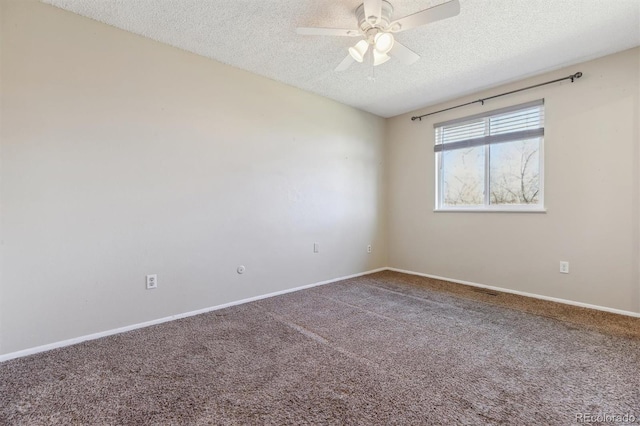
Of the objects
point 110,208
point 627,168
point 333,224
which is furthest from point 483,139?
point 110,208

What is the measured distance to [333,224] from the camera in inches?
155

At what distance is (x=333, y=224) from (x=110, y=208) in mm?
2492

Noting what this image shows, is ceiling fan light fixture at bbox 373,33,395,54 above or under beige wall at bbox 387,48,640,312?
above

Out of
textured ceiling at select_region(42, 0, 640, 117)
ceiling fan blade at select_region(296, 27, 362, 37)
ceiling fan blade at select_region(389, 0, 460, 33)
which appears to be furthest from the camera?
textured ceiling at select_region(42, 0, 640, 117)

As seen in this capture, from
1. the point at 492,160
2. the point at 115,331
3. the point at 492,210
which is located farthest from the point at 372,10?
the point at 115,331

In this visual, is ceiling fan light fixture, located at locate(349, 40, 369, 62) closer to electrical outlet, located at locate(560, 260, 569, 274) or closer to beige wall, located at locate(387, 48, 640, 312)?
beige wall, located at locate(387, 48, 640, 312)

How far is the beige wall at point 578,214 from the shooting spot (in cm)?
268

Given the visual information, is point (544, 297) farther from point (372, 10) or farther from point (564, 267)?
point (372, 10)

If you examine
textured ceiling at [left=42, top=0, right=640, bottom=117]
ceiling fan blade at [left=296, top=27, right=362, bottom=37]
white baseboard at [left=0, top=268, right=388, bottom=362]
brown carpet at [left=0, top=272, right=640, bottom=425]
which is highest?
textured ceiling at [left=42, top=0, right=640, bottom=117]

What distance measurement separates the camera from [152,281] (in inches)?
98.3

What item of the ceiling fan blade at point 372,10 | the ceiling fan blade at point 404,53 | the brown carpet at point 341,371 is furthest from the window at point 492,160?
the ceiling fan blade at point 372,10

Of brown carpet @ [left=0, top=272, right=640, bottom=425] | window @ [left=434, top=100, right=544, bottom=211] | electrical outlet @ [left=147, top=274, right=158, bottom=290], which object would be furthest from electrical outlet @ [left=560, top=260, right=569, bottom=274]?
electrical outlet @ [left=147, top=274, right=158, bottom=290]

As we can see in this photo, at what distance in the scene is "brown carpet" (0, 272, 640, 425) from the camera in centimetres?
141

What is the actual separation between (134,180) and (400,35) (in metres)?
2.54
